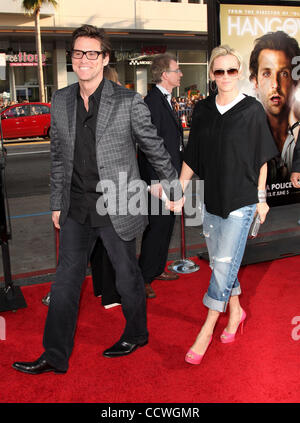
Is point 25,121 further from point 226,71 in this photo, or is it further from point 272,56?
point 226,71

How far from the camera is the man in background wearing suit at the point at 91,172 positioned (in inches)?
125

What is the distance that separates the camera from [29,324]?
411 cm

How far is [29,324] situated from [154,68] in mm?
2542

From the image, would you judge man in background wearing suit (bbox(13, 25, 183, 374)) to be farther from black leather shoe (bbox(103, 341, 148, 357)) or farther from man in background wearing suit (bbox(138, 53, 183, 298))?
man in background wearing suit (bbox(138, 53, 183, 298))

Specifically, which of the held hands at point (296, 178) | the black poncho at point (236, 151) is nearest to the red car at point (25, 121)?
the held hands at point (296, 178)

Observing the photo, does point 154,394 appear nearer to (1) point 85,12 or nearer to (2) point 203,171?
(2) point 203,171

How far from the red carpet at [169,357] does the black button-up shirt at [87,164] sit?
1.01 meters

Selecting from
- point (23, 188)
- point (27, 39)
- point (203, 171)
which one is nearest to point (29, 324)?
point (203, 171)

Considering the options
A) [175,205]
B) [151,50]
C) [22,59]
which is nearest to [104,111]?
[175,205]

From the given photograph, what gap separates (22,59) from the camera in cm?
3023

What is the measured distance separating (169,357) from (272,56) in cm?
331

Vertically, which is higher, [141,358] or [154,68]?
[154,68]

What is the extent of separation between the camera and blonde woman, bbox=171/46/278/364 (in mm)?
3264

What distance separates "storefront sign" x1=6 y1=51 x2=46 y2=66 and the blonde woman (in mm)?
28952
